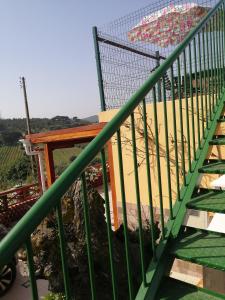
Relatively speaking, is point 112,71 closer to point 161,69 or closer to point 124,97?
point 124,97

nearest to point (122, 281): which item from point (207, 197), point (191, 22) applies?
point (207, 197)

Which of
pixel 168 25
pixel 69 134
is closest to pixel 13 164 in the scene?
pixel 69 134

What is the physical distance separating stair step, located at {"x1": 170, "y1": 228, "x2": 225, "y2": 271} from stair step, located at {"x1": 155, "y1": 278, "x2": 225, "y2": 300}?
0.53ft

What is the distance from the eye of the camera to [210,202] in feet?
6.66

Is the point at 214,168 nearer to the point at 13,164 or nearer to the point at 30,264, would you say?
the point at 30,264

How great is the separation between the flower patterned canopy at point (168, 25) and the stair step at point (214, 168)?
3.44m

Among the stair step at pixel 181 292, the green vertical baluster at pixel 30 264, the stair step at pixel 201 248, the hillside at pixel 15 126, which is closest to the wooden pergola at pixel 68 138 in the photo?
the stair step at pixel 201 248

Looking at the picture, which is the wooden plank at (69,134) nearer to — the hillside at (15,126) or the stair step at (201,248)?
the stair step at (201,248)

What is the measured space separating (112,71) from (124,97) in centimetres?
51

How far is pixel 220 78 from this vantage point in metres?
3.22

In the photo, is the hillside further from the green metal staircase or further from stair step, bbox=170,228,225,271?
stair step, bbox=170,228,225,271

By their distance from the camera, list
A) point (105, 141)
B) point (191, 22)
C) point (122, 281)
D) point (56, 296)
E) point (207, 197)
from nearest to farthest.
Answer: point (105, 141) < point (207, 197) < point (122, 281) < point (56, 296) < point (191, 22)

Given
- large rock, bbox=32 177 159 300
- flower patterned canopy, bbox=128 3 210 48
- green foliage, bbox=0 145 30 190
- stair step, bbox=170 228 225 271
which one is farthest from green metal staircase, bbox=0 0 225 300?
green foliage, bbox=0 145 30 190

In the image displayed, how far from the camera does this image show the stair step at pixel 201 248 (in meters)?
1.67
